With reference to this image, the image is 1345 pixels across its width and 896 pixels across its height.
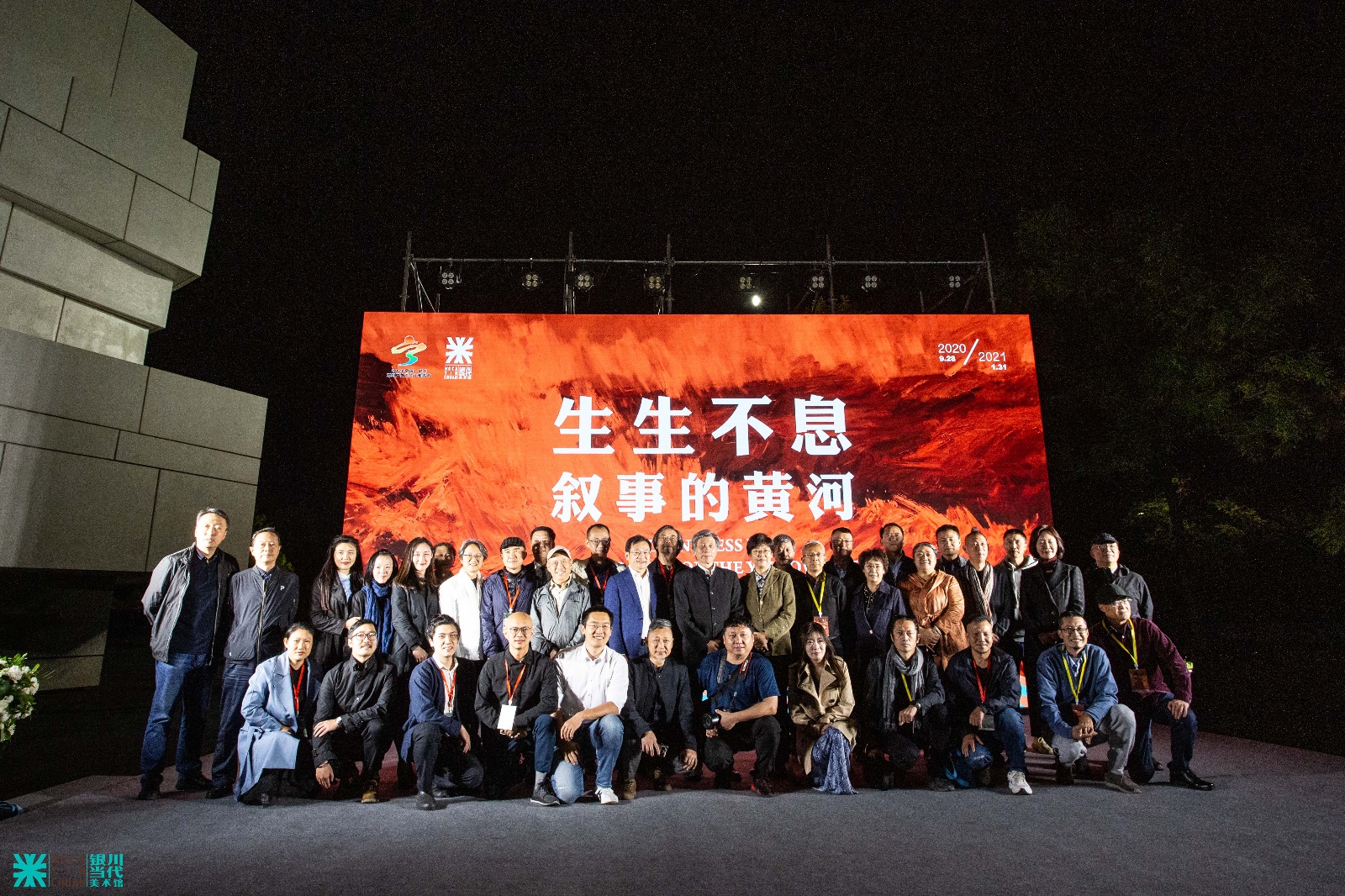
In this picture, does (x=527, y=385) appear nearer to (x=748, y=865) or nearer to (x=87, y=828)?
(x=87, y=828)

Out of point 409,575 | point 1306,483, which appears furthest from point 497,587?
point 1306,483

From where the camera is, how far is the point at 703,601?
4051 millimetres

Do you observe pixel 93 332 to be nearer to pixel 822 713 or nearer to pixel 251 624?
pixel 251 624

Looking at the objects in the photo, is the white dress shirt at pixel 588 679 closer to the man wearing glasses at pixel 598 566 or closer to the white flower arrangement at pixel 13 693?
the man wearing glasses at pixel 598 566

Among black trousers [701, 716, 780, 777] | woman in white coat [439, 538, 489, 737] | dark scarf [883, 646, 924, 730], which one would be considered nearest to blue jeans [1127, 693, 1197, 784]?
dark scarf [883, 646, 924, 730]

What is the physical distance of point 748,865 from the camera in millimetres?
2445

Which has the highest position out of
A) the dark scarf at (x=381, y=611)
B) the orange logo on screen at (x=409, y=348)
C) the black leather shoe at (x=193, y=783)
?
the orange logo on screen at (x=409, y=348)

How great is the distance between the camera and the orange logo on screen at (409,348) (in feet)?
22.4

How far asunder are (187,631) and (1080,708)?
4260mm

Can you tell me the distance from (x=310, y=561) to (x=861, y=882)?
2275cm

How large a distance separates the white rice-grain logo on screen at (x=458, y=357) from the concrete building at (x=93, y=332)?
189 centimetres

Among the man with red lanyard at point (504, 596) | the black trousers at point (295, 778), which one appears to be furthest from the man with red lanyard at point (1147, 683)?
the black trousers at point (295, 778)

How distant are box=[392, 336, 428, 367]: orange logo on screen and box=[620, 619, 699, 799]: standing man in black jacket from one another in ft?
13.8

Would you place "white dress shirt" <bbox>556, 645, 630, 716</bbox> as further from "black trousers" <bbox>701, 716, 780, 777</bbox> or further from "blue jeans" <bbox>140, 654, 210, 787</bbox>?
"blue jeans" <bbox>140, 654, 210, 787</bbox>
